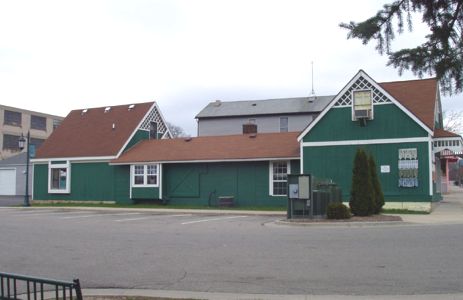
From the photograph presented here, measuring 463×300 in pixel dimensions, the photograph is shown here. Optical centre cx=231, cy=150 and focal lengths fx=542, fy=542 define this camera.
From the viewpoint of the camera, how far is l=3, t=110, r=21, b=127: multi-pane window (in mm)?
84625

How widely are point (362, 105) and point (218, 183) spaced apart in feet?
33.9

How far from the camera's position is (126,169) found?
119 feet

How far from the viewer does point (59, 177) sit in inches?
1539

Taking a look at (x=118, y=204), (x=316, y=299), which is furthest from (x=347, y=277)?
(x=118, y=204)

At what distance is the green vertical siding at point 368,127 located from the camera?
90.6 feet

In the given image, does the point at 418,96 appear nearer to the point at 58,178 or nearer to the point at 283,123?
the point at 58,178

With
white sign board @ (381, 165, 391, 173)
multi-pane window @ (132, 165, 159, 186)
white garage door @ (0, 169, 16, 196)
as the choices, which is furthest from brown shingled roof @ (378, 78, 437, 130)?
white garage door @ (0, 169, 16, 196)

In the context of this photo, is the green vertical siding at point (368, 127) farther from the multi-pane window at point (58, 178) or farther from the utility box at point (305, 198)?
the multi-pane window at point (58, 178)

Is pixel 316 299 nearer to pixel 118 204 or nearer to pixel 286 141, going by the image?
pixel 286 141

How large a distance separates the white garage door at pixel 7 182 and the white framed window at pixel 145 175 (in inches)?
913

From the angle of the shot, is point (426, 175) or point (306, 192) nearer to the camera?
point (306, 192)

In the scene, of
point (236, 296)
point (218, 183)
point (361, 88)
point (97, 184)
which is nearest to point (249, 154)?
point (218, 183)

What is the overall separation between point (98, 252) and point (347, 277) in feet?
21.5

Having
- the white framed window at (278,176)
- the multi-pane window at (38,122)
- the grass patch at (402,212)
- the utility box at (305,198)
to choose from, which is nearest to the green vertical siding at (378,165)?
the grass patch at (402,212)
